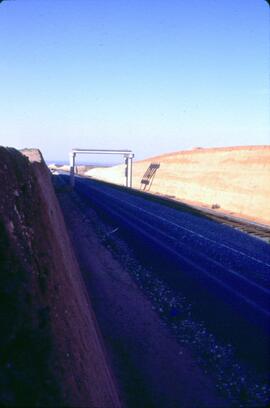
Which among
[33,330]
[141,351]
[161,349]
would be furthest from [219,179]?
[33,330]

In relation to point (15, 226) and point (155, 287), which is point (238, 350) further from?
point (15, 226)

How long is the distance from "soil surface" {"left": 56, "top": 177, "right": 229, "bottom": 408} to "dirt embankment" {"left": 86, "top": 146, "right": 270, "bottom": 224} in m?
24.4

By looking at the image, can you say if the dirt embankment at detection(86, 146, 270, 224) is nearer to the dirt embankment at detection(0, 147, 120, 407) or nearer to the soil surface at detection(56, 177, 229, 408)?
A: the soil surface at detection(56, 177, 229, 408)

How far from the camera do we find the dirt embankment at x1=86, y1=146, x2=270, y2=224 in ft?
140

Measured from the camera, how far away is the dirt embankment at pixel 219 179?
42719mm

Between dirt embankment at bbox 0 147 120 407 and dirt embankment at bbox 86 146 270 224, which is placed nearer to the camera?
dirt embankment at bbox 0 147 120 407

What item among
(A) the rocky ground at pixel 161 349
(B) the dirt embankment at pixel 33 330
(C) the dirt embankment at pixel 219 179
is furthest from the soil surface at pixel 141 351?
(C) the dirt embankment at pixel 219 179

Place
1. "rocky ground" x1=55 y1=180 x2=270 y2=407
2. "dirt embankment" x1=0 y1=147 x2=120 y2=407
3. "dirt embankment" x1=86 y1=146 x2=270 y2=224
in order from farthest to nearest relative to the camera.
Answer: "dirt embankment" x1=86 y1=146 x2=270 y2=224
"rocky ground" x1=55 y1=180 x2=270 y2=407
"dirt embankment" x1=0 y1=147 x2=120 y2=407

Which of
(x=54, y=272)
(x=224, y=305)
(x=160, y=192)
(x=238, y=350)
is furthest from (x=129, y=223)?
(x=160, y=192)

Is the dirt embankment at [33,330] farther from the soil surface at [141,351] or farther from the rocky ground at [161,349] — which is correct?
the rocky ground at [161,349]

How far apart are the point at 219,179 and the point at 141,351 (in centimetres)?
4669

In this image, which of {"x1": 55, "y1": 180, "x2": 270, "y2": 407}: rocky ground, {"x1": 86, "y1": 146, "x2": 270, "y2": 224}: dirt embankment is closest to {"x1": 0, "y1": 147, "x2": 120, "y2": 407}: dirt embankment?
{"x1": 55, "y1": 180, "x2": 270, "y2": 407}: rocky ground

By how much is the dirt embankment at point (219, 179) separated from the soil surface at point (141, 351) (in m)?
24.4

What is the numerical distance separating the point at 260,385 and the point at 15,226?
602cm
